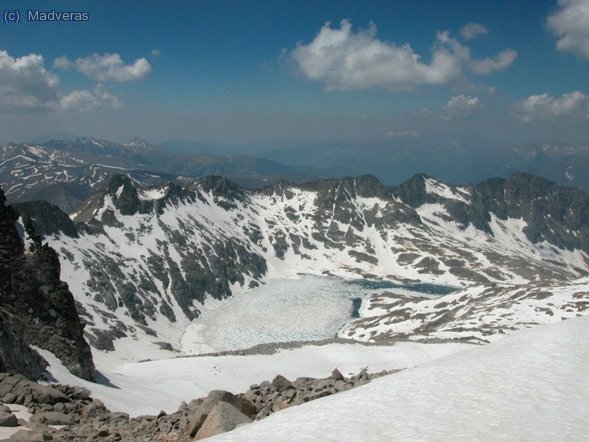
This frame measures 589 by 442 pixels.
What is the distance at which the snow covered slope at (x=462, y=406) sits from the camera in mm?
10797

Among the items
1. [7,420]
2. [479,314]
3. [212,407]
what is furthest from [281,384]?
[479,314]

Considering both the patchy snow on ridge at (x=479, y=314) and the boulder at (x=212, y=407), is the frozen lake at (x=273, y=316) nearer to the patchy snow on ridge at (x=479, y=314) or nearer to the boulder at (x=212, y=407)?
the patchy snow on ridge at (x=479, y=314)

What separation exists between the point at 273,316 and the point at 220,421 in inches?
5772

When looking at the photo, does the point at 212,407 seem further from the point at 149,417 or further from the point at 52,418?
the point at 52,418

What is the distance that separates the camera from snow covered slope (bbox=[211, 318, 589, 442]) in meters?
10.8

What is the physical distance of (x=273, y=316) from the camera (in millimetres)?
157000

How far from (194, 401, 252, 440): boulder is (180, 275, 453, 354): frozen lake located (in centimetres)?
11549

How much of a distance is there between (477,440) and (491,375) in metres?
5.48

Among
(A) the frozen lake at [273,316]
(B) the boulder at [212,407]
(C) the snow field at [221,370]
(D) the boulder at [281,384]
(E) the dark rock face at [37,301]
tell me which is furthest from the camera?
(A) the frozen lake at [273,316]

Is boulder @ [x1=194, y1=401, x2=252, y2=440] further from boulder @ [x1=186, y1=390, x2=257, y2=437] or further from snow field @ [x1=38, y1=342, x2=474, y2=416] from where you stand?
snow field @ [x1=38, y1=342, x2=474, y2=416]

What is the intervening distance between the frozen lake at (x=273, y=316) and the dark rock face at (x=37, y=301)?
289 ft

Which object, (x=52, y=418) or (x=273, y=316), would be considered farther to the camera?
(x=273, y=316)

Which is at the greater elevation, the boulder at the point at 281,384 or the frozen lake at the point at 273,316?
the boulder at the point at 281,384

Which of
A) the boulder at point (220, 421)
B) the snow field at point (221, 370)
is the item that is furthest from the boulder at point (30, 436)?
the snow field at point (221, 370)
